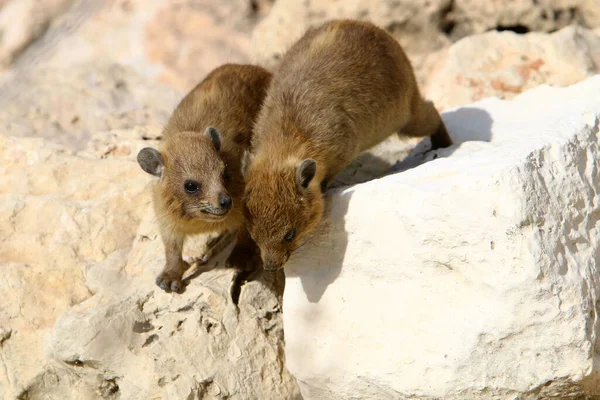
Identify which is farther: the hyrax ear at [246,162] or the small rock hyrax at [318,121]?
the hyrax ear at [246,162]

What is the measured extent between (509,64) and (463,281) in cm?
457

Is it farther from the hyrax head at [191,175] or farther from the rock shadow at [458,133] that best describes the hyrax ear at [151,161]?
the rock shadow at [458,133]

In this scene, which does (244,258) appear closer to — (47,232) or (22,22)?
(47,232)

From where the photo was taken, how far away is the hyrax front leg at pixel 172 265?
224 inches

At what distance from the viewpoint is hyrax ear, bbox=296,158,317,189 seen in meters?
5.39

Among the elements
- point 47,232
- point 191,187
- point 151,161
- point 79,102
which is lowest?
point 79,102

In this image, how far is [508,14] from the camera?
9062mm

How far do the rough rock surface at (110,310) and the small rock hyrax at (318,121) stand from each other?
0.70 meters

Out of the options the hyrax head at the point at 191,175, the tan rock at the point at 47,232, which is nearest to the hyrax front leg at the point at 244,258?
the hyrax head at the point at 191,175

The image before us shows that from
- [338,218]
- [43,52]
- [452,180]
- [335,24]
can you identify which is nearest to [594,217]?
[452,180]

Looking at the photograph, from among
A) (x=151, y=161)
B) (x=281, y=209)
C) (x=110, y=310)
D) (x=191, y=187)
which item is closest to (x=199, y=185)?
(x=191, y=187)

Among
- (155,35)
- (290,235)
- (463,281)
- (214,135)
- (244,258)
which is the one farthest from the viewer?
(155,35)

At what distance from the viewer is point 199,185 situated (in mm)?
5859

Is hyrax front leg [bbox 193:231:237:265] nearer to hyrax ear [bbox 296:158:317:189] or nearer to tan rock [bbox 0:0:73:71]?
hyrax ear [bbox 296:158:317:189]
